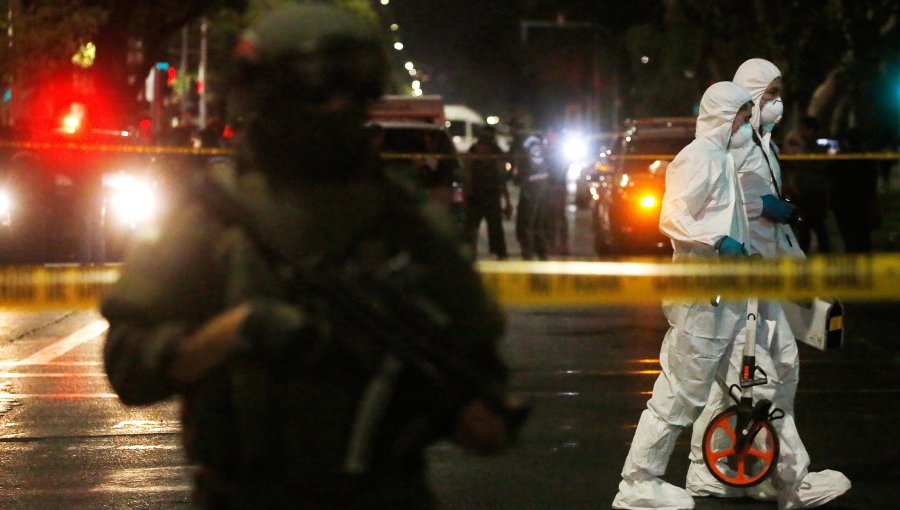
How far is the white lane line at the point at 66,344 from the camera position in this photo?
1139cm

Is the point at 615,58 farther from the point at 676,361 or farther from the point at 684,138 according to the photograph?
the point at 676,361

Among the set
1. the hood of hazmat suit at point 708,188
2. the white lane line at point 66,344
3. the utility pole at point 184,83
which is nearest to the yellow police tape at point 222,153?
the white lane line at point 66,344

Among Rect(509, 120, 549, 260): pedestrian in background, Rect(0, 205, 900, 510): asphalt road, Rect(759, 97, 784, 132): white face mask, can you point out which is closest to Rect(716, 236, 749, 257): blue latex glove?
Rect(759, 97, 784, 132): white face mask

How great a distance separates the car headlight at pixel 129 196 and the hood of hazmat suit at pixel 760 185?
12.8 m

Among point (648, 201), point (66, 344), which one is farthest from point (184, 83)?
point (66, 344)

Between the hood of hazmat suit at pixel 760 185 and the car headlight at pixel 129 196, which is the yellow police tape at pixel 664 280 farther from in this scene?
the car headlight at pixel 129 196

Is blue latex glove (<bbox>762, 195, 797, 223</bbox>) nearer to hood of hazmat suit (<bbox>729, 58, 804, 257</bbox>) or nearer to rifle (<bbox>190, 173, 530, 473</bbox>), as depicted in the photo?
hood of hazmat suit (<bbox>729, 58, 804, 257</bbox>)

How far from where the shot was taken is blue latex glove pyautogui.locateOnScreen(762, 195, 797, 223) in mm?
6777

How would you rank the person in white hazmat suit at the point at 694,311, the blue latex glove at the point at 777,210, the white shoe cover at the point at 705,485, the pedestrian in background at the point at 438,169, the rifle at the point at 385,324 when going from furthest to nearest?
the pedestrian in background at the point at 438,169
the white shoe cover at the point at 705,485
the blue latex glove at the point at 777,210
the person in white hazmat suit at the point at 694,311
the rifle at the point at 385,324

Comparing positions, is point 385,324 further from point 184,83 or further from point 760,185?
point 184,83

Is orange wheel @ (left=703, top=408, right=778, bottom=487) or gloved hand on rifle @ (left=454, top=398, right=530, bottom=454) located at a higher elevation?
Result: gloved hand on rifle @ (left=454, top=398, right=530, bottom=454)

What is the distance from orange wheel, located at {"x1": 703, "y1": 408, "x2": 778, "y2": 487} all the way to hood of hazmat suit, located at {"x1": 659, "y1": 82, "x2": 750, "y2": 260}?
0.80 m

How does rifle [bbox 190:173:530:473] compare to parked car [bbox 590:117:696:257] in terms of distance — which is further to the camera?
parked car [bbox 590:117:696:257]

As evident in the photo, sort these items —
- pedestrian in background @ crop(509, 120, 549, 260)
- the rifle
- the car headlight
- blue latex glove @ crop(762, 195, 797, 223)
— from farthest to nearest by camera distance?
pedestrian in background @ crop(509, 120, 549, 260)
the car headlight
blue latex glove @ crop(762, 195, 797, 223)
the rifle
